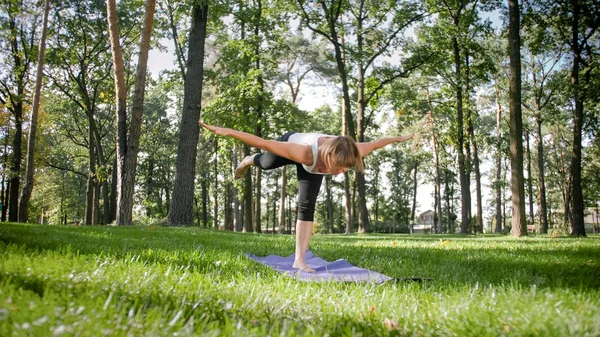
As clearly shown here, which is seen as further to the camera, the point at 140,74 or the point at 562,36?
the point at 562,36

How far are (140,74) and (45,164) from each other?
22087 millimetres

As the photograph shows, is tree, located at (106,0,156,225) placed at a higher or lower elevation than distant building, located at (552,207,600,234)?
higher

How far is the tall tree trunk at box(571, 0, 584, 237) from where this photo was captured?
17.0 metres

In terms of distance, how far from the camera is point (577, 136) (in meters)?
17.5

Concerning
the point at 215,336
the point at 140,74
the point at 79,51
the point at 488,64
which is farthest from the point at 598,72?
the point at 79,51

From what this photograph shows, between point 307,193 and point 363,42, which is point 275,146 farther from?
point 363,42

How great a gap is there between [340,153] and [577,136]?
1734cm

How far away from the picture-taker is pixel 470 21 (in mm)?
18516

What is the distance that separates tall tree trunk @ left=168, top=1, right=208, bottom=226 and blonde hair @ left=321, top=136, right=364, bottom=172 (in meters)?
9.18

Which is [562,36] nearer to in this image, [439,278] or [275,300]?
[439,278]

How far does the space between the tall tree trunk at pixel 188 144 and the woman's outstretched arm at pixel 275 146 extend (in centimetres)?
884

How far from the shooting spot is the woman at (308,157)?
167 inches

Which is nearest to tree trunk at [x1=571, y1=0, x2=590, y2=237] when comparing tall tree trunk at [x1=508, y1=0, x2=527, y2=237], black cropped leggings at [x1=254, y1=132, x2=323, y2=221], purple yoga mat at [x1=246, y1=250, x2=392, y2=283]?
tall tree trunk at [x1=508, y1=0, x2=527, y2=237]

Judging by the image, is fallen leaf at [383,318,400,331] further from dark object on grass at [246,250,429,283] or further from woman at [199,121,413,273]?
woman at [199,121,413,273]
